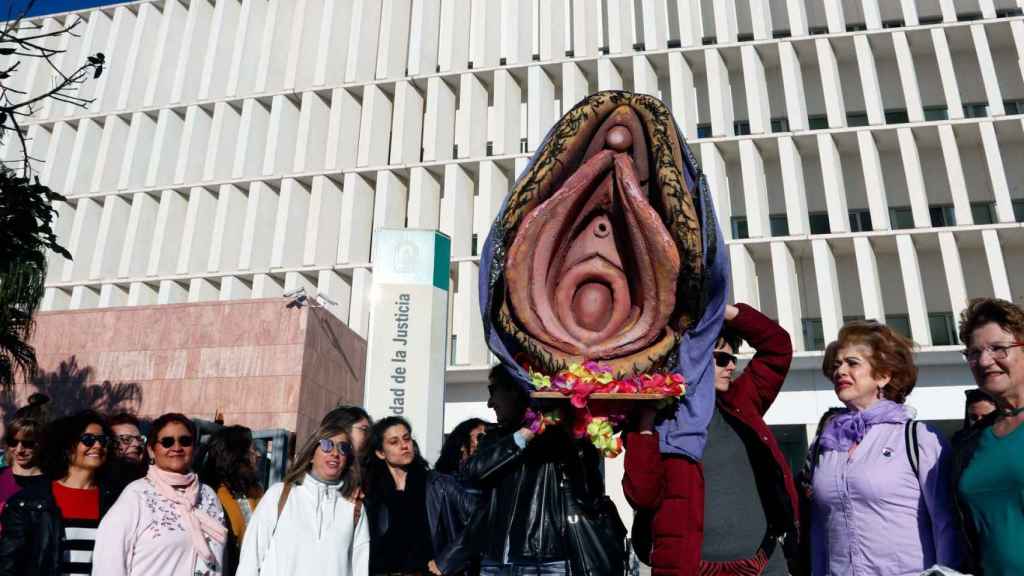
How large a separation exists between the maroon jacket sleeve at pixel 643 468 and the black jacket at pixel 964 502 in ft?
3.92

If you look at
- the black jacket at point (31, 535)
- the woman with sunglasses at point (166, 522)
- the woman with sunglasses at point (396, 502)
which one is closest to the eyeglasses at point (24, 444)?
the black jacket at point (31, 535)

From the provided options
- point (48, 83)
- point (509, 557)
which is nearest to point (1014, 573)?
point (509, 557)

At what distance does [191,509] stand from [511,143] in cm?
2451

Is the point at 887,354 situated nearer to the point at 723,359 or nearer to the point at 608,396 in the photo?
the point at 723,359

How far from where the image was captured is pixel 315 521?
185 inches

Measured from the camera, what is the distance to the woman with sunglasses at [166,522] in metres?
4.32

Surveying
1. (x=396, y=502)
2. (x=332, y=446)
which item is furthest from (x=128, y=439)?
(x=396, y=502)

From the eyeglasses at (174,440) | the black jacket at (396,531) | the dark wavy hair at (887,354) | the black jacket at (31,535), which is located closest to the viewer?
the dark wavy hair at (887,354)

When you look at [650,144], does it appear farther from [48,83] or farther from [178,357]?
[48,83]

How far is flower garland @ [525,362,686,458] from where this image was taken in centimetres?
326

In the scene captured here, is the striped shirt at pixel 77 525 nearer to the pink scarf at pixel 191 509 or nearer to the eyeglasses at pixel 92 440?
the eyeglasses at pixel 92 440

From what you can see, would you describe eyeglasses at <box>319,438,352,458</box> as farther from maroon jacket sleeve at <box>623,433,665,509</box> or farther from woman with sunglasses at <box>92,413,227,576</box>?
maroon jacket sleeve at <box>623,433,665,509</box>

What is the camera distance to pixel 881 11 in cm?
2795

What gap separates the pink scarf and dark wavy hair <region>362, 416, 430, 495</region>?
1.12 meters
